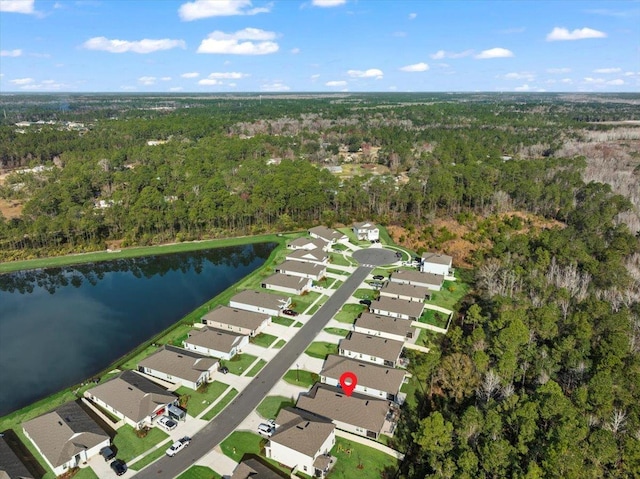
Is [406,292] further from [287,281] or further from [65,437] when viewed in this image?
[65,437]

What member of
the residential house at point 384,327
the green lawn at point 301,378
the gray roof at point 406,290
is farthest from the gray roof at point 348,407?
the gray roof at point 406,290

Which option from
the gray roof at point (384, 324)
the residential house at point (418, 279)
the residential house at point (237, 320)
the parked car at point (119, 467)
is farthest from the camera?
the residential house at point (418, 279)

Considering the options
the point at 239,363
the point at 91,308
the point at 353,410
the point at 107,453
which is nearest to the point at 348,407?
the point at 353,410

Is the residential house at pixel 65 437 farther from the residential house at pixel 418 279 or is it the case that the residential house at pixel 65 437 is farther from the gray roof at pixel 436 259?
the gray roof at pixel 436 259

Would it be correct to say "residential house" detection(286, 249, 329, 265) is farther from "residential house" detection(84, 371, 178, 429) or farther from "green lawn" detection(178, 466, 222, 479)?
"green lawn" detection(178, 466, 222, 479)

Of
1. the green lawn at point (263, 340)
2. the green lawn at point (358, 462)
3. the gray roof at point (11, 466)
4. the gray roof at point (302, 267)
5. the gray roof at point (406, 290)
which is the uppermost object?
the gray roof at point (302, 267)

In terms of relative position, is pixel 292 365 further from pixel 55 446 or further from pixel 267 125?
pixel 267 125
